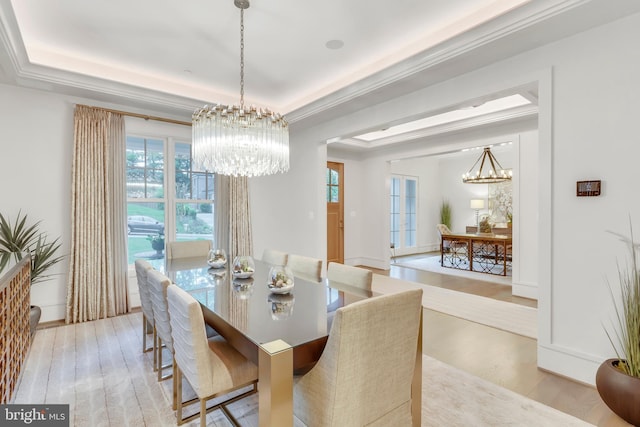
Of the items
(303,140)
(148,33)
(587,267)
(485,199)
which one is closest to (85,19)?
(148,33)

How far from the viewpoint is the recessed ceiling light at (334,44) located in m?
2.96

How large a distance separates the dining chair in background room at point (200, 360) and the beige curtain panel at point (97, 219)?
2581 millimetres

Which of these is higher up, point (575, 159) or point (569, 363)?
point (575, 159)

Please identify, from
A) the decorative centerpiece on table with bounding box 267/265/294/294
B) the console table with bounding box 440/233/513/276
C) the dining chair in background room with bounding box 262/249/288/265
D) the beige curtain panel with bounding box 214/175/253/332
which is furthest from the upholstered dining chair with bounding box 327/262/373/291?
the console table with bounding box 440/233/513/276

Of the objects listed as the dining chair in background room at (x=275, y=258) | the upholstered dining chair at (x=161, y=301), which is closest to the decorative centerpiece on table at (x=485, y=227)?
the dining chair in background room at (x=275, y=258)

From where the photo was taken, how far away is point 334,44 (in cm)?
301

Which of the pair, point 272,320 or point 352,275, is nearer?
point 272,320

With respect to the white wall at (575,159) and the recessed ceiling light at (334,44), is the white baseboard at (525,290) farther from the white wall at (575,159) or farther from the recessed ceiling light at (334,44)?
the recessed ceiling light at (334,44)

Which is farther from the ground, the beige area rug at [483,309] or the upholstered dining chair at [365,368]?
the upholstered dining chair at [365,368]

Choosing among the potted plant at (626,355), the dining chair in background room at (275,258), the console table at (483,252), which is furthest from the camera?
the console table at (483,252)

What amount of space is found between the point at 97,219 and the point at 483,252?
731cm

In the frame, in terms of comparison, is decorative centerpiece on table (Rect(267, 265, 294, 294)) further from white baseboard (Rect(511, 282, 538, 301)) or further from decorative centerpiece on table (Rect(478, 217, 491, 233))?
decorative centerpiece on table (Rect(478, 217, 491, 233))

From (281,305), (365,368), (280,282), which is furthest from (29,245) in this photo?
(365,368)

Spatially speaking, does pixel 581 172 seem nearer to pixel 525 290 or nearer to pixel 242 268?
pixel 242 268
